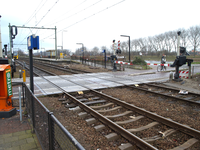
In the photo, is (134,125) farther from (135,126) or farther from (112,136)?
(112,136)

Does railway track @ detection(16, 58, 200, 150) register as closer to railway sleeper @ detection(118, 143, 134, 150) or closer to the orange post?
railway sleeper @ detection(118, 143, 134, 150)

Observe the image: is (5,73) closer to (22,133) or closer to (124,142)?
(22,133)

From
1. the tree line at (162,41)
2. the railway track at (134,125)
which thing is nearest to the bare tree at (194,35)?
the tree line at (162,41)

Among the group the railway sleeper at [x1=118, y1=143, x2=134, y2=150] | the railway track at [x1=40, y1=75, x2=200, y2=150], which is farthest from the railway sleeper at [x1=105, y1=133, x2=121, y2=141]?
the railway sleeper at [x1=118, y1=143, x2=134, y2=150]

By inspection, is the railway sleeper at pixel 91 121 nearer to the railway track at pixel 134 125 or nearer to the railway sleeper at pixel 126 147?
the railway track at pixel 134 125

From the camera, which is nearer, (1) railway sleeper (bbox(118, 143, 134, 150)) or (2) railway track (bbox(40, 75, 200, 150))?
(1) railway sleeper (bbox(118, 143, 134, 150))

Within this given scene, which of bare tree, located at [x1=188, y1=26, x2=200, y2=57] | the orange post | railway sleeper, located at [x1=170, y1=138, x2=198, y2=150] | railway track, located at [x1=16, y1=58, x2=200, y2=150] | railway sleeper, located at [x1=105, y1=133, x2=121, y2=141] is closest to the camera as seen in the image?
railway sleeper, located at [x1=170, y1=138, x2=198, y2=150]

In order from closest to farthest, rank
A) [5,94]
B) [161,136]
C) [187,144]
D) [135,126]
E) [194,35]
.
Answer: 1. [187,144]
2. [161,136]
3. [135,126]
4. [5,94]
5. [194,35]

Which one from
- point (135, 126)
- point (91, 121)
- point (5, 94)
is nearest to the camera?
point (135, 126)

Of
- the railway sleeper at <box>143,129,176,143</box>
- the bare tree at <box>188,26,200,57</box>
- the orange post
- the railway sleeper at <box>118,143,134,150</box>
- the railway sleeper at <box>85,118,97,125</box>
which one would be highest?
the bare tree at <box>188,26,200,57</box>

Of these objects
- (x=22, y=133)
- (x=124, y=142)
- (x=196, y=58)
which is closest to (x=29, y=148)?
(x=22, y=133)

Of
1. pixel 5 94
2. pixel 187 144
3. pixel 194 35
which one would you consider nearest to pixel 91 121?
pixel 187 144

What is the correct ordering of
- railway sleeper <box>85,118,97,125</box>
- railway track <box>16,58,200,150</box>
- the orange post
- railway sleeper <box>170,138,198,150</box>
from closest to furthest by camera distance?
railway sleeper <box>170,138,198,150</box>
railway track <box>16,58,200,150</box>
railway sleeper <box>85,118,97,125</box>
the orange post

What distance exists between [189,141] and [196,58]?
3915cm
